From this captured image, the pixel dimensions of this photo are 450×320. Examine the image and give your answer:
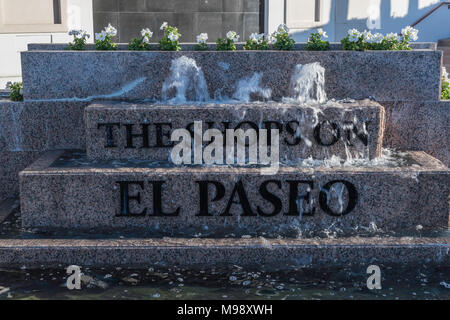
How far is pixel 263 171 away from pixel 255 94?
1.55 meters

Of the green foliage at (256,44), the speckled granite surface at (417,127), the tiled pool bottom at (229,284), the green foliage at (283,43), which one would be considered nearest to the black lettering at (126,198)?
the tiled pool bottom at (229,284)

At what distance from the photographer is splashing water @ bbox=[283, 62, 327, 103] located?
8.73m

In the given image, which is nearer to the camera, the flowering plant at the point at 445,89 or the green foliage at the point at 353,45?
the green foliage at the point at 353,45

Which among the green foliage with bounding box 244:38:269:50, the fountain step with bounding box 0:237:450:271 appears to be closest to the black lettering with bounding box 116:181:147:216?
the fountain step with bounding box 0:237:450:271

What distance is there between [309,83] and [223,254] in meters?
2.78

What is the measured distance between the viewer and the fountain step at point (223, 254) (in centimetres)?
695

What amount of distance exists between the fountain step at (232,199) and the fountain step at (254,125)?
0.58 meters

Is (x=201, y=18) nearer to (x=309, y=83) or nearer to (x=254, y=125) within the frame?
(x=309, y=83)

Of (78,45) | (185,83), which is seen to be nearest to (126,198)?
(185,83)

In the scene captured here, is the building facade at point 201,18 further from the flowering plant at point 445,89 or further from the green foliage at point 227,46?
the flowering plant at point 445,89

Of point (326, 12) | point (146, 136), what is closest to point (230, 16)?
point (326, 12)

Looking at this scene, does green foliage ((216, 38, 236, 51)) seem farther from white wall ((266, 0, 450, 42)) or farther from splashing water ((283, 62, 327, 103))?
white wall ((266, 0, 450, 42))

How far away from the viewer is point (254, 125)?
8133 millimetres

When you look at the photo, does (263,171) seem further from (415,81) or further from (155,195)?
(415,81)
